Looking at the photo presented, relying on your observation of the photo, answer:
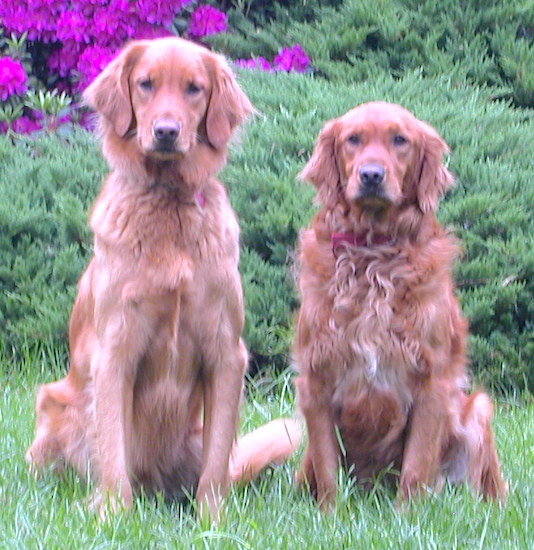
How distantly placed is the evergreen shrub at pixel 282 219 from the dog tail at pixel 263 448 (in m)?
1.60

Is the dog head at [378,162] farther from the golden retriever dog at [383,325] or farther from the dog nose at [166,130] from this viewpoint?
the dog nose at [166,130]

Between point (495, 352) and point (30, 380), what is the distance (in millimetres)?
2676

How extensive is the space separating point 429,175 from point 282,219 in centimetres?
230

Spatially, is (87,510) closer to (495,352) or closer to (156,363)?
(156,363)

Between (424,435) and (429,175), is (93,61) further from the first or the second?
(424,435)

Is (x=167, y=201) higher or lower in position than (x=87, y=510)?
higher

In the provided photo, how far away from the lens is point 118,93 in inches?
175

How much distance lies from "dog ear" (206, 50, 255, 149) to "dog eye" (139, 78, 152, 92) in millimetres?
248

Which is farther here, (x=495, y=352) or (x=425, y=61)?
(x=425, y=61)

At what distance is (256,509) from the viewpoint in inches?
170

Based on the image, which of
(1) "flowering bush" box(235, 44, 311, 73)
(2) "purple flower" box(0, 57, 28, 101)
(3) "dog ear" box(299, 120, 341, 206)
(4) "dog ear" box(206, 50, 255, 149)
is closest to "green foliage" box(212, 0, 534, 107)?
(1) "flowering bush" box(235, 44, 311, 73)

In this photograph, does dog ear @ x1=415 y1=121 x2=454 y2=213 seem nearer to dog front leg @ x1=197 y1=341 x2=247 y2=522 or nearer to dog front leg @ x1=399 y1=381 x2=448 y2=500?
dog front leg @ x1=399 y1=381 x2=448 y2=500

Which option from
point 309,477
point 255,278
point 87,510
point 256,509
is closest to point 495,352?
point 255,278

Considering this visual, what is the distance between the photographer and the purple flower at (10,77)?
844 centimetres
